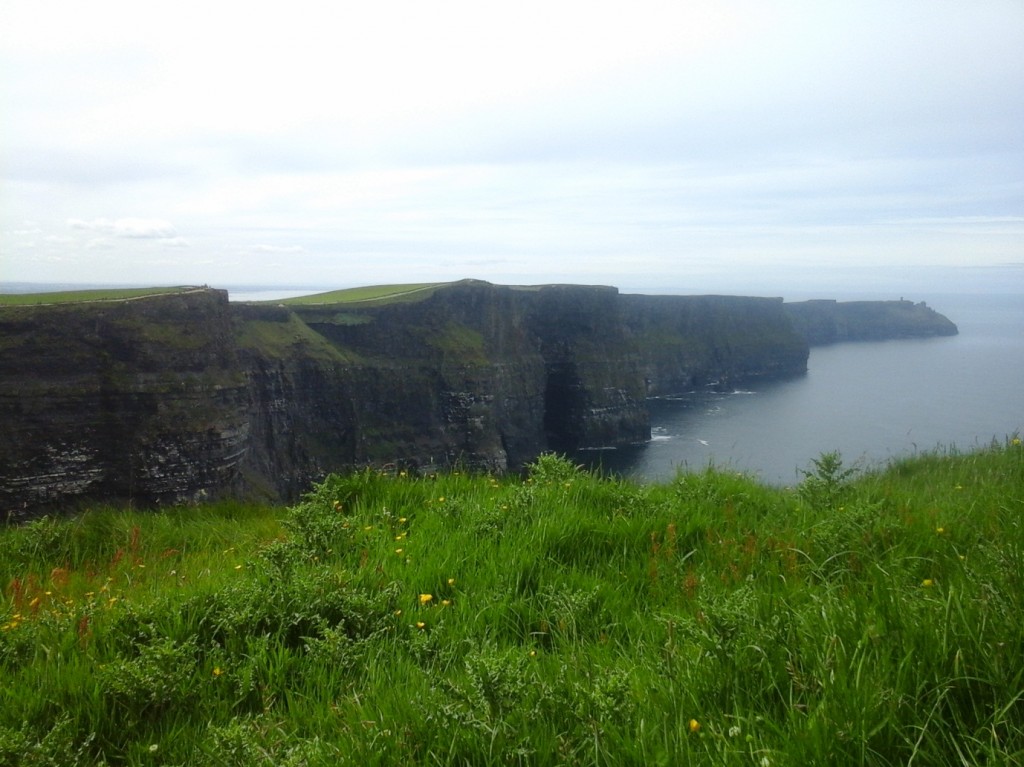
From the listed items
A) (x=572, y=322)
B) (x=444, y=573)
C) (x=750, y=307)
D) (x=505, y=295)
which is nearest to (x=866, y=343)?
(x=750, y=307)

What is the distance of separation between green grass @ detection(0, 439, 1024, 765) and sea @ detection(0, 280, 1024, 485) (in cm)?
3498

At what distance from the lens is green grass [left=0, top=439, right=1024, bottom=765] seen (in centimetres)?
296

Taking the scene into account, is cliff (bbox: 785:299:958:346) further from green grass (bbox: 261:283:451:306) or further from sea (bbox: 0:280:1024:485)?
green grass (bbox: 261:283:451:306)

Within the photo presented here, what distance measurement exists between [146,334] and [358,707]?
5403 centimetres

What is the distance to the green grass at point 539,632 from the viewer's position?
9.70 ft

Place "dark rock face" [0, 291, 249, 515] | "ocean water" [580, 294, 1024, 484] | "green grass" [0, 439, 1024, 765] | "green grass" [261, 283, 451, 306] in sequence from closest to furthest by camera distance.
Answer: "green grass" [0, 439, 1024, 765] < "dark rock face" [0, 291, 249, 515] < "ocean water" [580, 294, 1024, 484] < "green grass" [261, 283, 451, 306]

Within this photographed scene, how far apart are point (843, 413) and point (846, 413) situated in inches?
15.1

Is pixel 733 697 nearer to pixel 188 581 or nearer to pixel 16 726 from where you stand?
pixel 16 726

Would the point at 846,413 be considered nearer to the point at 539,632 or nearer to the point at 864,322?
the point at 539,632

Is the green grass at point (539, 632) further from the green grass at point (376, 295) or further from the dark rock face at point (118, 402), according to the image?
the green grass at point (376, 295)

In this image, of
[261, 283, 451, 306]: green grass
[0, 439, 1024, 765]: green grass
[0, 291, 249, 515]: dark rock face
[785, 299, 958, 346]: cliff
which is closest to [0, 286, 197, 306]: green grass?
[0, 291, 249, 515]: dark rock face

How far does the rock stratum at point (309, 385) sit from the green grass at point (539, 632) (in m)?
4.61

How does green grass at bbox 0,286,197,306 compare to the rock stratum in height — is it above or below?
above

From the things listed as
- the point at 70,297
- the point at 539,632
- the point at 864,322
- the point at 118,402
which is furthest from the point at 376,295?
the point at 864,322
